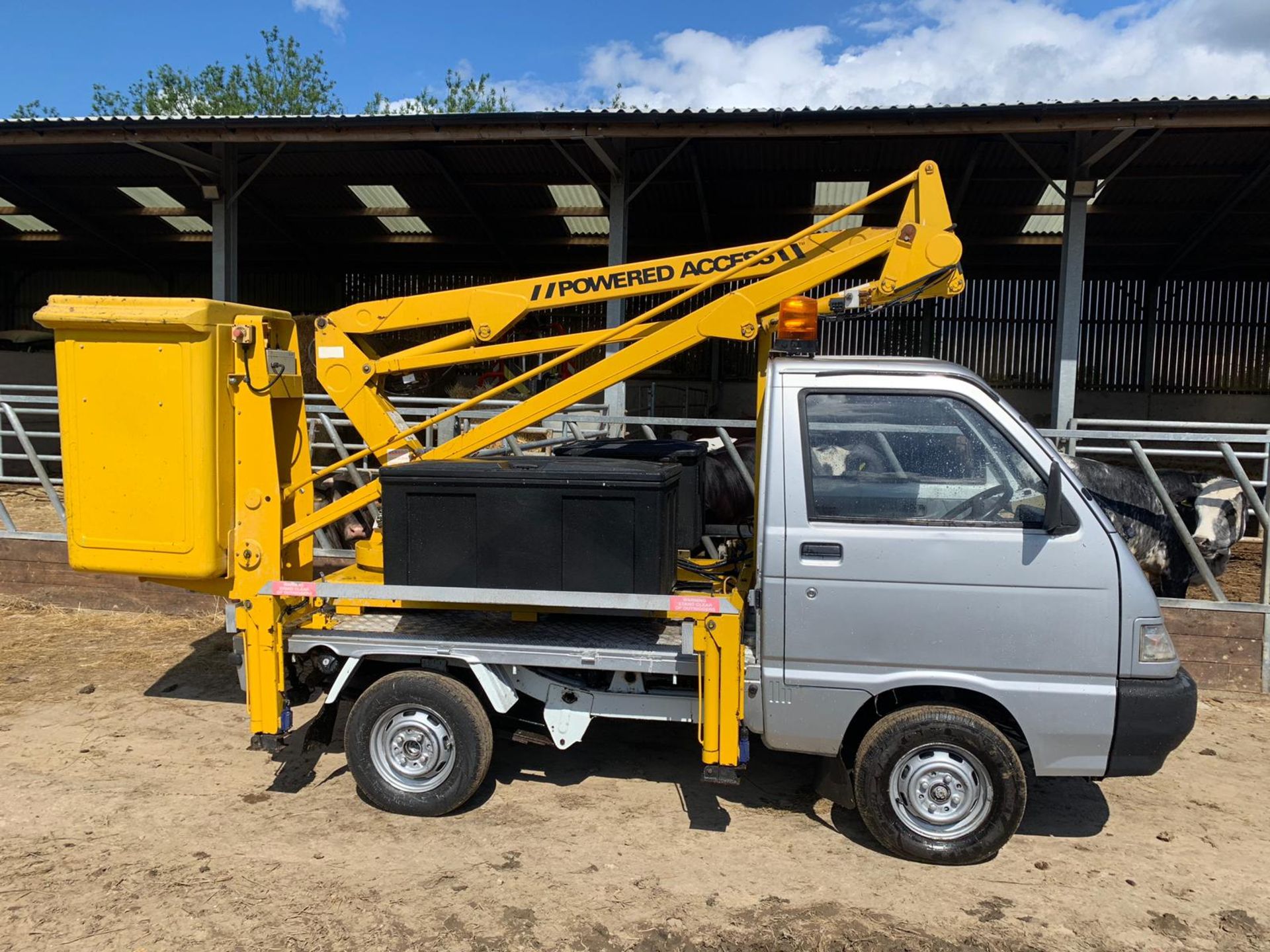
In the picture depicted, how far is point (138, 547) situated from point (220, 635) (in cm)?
313

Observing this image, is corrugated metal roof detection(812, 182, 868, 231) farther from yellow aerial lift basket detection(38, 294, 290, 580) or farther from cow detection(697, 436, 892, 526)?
yellow aerial lift basket detection(38, 294, 290, 580)

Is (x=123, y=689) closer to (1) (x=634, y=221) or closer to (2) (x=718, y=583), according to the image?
(2) (x=718, y=583)

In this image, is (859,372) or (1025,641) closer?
(1025,641)

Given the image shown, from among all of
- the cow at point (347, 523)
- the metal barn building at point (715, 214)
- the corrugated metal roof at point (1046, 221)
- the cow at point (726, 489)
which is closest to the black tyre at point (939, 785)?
the cow at point (726, 489)

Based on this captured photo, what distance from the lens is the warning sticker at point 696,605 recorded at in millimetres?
3811

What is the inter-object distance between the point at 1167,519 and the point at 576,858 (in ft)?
19.5

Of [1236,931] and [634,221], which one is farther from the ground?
[634,221]

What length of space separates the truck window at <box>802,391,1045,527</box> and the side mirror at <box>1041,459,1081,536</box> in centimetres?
10

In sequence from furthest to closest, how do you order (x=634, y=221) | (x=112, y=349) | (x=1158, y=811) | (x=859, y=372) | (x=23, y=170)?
(x=634, y=221) → (x=23, y=170) → (x=1158, y=811) → (x=112, y=349) → (x=859, y=372)

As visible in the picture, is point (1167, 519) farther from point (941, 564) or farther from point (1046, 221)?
point (1046, 221)

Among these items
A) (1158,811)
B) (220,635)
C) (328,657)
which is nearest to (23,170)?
(220,635)

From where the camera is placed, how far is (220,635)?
23.5 ft

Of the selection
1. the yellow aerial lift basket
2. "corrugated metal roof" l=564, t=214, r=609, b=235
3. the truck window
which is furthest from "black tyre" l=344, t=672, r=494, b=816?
"corrugated metal roof" l=564, t=214, r=609, b=235

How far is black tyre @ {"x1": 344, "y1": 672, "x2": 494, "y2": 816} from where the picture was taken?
416 cm
